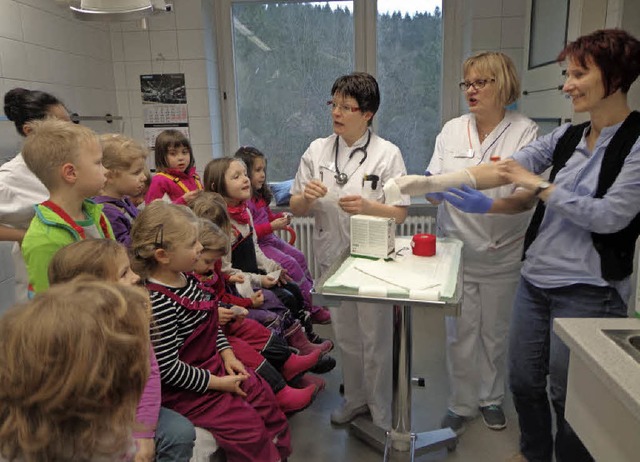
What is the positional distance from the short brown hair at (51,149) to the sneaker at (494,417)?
5.98ft

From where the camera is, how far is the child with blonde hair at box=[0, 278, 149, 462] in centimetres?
66

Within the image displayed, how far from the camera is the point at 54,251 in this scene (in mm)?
1289

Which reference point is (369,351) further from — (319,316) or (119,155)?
(119,155)

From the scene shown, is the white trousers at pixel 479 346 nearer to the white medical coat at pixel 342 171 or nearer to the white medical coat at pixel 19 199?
the white medical coat at pixel 342 171

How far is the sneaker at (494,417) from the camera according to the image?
6.66 ft

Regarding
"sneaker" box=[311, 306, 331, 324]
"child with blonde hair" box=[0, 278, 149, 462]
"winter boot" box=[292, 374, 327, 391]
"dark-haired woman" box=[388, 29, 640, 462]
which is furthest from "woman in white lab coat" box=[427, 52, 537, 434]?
"child with blonde hair" box=[0, 278, 149, 462]

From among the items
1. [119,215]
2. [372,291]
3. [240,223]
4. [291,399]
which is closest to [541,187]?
[372,291]

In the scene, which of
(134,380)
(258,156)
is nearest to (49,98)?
(258,156)

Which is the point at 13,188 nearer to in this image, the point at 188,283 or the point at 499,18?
the point at 188,283

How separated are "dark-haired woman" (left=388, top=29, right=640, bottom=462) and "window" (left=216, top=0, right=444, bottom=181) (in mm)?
1994

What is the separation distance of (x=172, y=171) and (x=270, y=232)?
56 cm

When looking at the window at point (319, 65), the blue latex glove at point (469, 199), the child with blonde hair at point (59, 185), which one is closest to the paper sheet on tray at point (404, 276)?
the blue latex glove at point (469, 199)

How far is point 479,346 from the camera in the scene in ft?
6.81

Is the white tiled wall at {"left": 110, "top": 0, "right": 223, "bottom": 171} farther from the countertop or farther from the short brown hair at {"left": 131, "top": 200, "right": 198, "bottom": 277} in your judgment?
the countertop
